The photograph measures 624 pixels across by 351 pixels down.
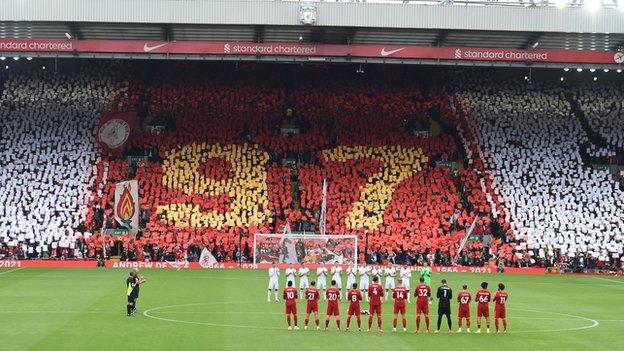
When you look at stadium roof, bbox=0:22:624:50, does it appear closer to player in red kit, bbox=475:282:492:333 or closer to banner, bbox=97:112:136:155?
banner, bbox=97:112:136:155

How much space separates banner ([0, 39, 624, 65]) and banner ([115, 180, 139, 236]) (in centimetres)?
838

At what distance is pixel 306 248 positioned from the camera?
5472 centimetres

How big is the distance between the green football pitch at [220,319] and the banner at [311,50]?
14.1 metres

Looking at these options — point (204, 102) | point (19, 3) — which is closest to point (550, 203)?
point (204, 102)

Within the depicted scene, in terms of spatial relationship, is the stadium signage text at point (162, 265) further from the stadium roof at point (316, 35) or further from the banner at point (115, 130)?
the stadium roof at point (316, 35)

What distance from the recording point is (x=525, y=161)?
217 feet

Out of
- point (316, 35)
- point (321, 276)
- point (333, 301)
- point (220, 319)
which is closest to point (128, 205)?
point (316, 35)

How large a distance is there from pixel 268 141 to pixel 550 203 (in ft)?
61.9

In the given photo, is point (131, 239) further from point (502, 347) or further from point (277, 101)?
point (502, 347)

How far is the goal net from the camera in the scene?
5481 cm

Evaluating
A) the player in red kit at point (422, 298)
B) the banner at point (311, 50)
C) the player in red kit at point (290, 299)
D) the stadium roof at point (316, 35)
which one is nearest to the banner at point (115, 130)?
the stadium roof at point (316, 35)

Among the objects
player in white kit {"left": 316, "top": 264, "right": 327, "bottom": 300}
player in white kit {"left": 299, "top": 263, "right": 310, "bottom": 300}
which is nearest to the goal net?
player in white kit {"left": 299, "top": 263, "right": 310, "bottom": 300}

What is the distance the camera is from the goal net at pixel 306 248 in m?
54.8

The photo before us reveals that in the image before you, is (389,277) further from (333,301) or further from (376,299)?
(333,301)
